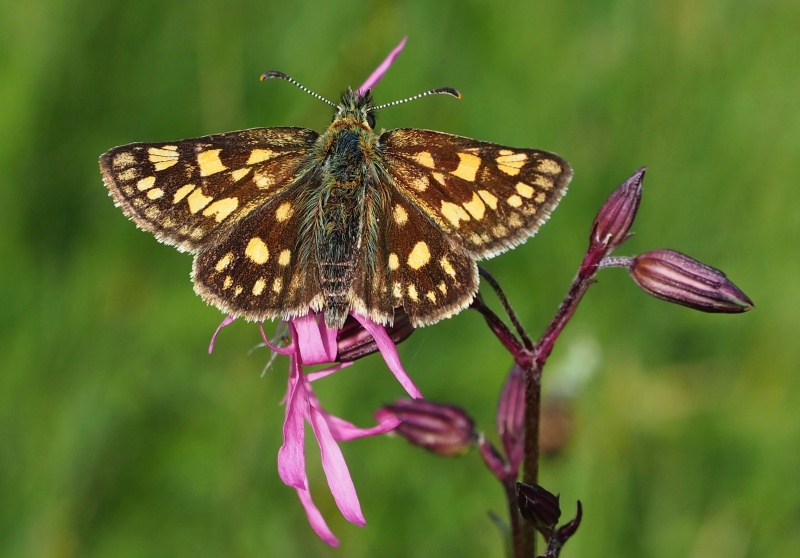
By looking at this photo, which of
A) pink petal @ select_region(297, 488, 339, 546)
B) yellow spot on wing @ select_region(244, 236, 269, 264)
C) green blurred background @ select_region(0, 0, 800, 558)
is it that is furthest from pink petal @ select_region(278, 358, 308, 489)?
green blurred background @ select_region(0, 0, 800, 558)

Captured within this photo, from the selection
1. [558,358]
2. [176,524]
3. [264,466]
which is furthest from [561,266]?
[176,524]

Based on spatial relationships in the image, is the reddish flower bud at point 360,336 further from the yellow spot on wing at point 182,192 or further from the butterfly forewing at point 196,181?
the yellow spot on wing at point 182,192

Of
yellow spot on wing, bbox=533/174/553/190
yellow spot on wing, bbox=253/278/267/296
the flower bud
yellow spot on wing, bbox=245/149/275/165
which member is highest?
yellow spot on wing, bbox=245/149/275/165

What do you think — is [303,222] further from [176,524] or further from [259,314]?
[176,524]

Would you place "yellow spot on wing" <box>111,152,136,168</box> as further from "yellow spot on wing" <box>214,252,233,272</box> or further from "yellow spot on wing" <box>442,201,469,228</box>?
"yellow spot on wing" <box>442,201,469,228</box>

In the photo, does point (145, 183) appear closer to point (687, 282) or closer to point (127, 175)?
point (127, 175)

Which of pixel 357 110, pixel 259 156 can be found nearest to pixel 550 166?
pixel 357 110

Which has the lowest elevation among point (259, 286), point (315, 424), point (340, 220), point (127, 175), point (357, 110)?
point (315, 424)
